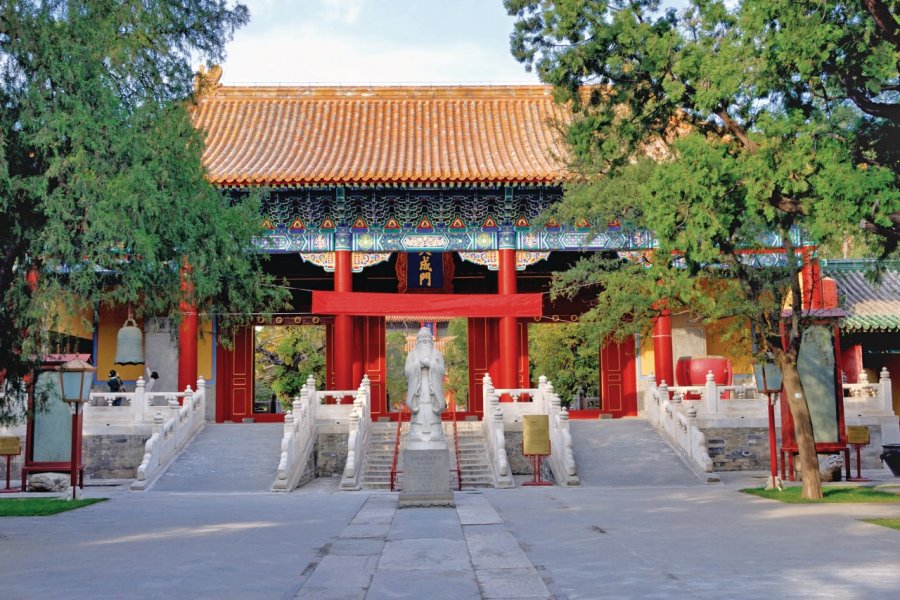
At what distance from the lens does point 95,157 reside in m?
7.84

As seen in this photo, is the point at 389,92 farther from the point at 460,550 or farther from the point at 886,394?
the point at 460,550

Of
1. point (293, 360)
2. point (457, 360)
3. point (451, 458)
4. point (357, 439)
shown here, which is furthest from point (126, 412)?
point (457, 360)

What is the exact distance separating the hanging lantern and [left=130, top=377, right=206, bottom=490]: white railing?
2.81 meters

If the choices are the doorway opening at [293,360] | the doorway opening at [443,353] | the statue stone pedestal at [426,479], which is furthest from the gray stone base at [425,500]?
the doorway opening at [443,353]

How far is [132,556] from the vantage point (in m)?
7.39

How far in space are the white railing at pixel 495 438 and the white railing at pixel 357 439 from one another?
2.13 meters

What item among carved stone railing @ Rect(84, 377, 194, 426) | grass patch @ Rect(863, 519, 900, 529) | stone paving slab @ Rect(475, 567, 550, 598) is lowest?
grass patch @ Rect(863, 519, 900, 529)

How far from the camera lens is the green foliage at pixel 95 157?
25.3ft

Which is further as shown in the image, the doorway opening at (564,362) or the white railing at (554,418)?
the doorway opening at (564,362)

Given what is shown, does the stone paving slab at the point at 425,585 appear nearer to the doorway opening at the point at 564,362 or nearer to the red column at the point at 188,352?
the red column at the point at 188,352

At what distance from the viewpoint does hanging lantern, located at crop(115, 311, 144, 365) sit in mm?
19438

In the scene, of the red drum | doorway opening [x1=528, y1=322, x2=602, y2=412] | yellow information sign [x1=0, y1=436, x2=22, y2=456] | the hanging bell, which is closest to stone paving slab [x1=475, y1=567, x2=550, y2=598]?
yellow information sign [x1=0, y1=436, x2=22, y2=456]

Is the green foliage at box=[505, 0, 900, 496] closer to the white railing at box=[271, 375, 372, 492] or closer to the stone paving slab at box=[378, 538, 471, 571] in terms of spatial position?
the stone paving slab at box=[378, 538, 471, 571]

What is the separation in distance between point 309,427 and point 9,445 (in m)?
4.92
